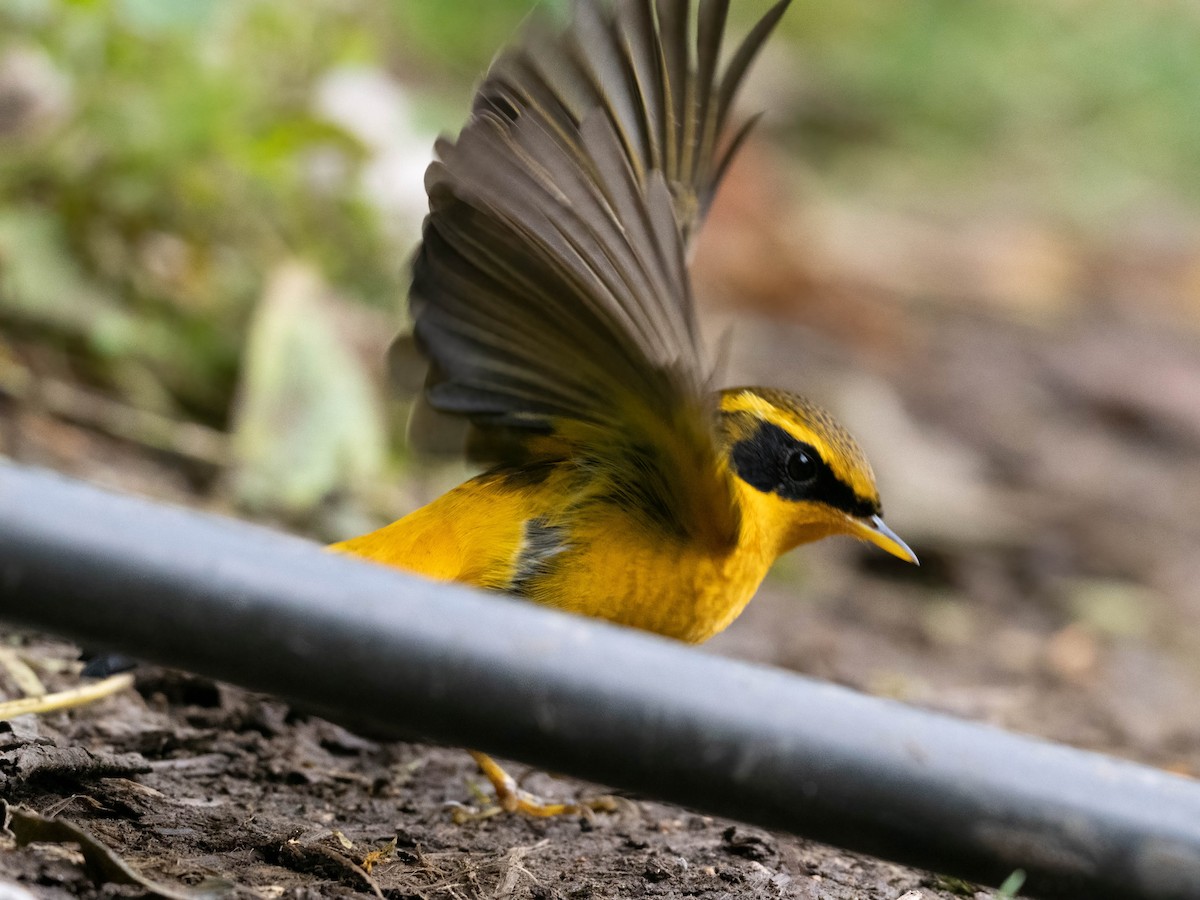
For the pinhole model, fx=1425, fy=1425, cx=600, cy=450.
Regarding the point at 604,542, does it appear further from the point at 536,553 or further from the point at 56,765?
the point at 56,765

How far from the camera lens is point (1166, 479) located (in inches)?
283

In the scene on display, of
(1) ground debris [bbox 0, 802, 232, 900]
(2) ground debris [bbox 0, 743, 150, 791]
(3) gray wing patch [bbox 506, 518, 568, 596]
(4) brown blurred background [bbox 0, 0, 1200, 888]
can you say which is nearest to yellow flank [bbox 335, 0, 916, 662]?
(3) gray wing patch [bbox 506, 518, 568, 596]

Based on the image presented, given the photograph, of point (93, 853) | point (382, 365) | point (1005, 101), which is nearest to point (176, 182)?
point (382, 365)

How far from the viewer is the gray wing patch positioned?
2.78 metres

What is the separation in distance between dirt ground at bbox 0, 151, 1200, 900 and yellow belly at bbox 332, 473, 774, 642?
0.42 meters

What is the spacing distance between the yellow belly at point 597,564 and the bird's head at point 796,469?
5.0 inches

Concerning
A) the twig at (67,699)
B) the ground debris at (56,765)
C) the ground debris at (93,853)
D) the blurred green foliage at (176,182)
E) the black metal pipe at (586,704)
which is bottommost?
the ground debris at (93,853)

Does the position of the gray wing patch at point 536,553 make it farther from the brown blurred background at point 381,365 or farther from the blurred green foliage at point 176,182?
the blurred green foliage at point 176,182

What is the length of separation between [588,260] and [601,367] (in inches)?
8.7

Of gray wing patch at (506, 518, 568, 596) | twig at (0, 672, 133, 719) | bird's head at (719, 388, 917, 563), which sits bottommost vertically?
twig at (0, 672, 133, 719)

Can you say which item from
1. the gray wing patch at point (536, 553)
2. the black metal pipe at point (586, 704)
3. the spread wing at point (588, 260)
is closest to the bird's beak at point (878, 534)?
the spread wing at point (588, 260)

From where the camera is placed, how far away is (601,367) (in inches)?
95.3

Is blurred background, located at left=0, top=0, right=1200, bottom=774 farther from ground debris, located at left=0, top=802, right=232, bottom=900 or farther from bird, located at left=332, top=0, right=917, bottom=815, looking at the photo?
ground debris, located at left=0, top=802, right=232, bottom=900

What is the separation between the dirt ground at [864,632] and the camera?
2283 millimetres
